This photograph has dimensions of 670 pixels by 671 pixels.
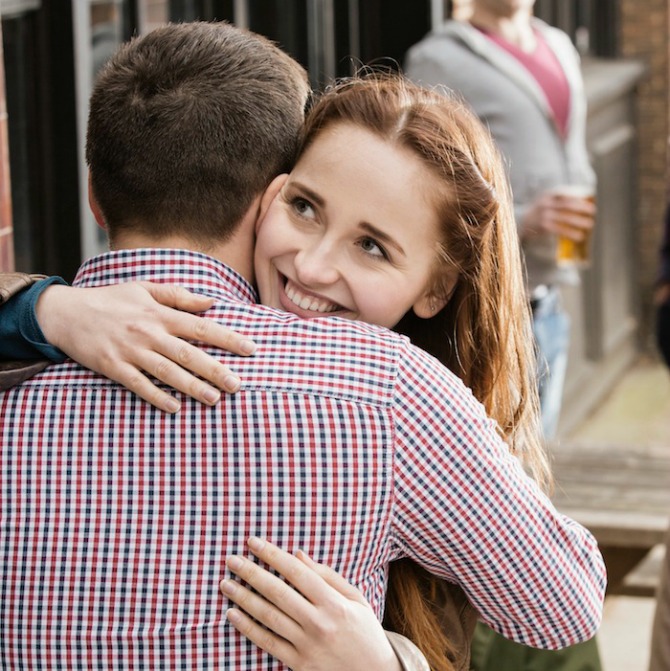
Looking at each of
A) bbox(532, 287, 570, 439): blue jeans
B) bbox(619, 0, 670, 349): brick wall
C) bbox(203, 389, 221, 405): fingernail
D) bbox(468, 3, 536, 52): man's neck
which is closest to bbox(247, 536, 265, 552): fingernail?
bbox(203, 389, 221, 405): fingernail

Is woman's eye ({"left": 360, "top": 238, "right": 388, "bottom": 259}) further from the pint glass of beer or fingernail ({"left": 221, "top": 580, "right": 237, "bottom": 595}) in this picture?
→ the pint glass of beer

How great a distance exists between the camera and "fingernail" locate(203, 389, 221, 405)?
4.64 ft

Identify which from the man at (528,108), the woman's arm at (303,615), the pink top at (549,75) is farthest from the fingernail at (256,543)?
the pink top at (549,75)

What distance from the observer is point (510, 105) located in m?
4.15

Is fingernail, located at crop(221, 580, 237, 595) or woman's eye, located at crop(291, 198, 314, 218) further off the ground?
woman's eye, located at crop(291, 198, 314, 218)

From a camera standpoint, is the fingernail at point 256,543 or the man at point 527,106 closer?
the fingernail at point 256,543

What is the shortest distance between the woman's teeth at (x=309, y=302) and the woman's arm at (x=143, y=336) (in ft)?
0.65

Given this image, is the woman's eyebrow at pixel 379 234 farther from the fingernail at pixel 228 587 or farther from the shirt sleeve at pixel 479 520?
the fingernail at pixel 228 587

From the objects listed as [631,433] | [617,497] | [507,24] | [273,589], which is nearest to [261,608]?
[273,589]

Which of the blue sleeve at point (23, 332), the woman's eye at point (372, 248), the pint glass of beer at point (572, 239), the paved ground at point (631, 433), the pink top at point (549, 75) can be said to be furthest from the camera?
the paved ground at point (631, 433)

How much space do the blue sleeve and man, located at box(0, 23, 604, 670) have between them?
0.05m

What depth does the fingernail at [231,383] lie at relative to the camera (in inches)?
55.7

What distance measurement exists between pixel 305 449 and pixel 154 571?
8.0 inches

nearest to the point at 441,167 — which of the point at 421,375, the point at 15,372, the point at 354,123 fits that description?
the point at 354,123
